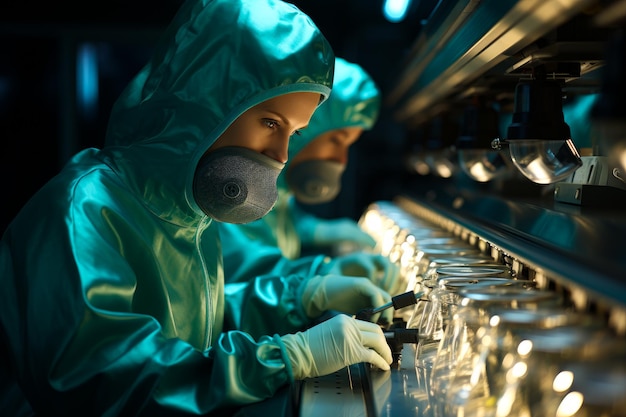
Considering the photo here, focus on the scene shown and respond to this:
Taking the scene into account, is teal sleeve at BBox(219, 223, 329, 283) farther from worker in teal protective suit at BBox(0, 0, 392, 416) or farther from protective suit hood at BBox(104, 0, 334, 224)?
protective suit hood at BBox(104, 0, 334, 224)

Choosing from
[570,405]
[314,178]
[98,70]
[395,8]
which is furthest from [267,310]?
[98,70]

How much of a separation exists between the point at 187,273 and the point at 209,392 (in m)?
0.49

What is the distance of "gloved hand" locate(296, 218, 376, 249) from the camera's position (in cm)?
354

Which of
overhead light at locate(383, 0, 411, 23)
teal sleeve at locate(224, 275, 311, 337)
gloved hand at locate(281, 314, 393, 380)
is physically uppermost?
overhead light at locate(383, 0, 411, 23)

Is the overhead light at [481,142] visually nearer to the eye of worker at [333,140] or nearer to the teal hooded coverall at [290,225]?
the teal hooded coverall at [290,225]

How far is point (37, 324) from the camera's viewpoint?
1300mm

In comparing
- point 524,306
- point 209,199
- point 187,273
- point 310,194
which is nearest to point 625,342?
point 524,306

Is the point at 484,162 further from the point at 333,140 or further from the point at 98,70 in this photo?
the point at 98,70

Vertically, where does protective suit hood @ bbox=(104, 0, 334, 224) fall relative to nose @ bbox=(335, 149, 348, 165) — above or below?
above

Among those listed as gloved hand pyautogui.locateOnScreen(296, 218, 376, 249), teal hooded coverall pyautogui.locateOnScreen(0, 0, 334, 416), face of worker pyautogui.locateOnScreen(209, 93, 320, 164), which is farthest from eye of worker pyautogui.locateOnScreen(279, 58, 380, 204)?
face of worker pyautogui.locateOnScreen(209, 93, 320, 164)

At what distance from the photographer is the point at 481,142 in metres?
1.96

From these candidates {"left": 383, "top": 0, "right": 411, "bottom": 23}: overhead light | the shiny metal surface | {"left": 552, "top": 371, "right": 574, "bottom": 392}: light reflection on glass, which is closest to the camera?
{"left": 552, "top": 371, "right": 574, "bottom": 392}: light reflection on glass

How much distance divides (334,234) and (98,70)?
106 inches

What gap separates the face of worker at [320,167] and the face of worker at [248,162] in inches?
62.1
